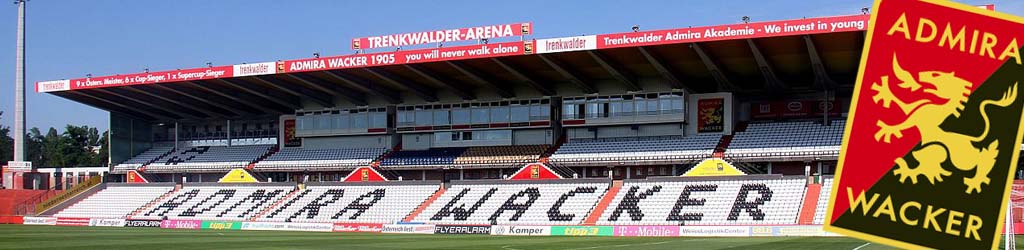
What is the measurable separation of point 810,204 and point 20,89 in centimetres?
5839

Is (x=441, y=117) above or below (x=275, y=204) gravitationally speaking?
above

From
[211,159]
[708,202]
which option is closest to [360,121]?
[211,159]

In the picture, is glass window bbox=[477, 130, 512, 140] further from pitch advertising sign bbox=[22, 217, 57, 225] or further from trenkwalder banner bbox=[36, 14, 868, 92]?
pitch advertising sign bbox=[22, 217, 57, 225]

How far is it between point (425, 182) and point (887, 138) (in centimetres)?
5548

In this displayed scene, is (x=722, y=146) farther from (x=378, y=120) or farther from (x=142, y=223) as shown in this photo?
(x=142, y=223)

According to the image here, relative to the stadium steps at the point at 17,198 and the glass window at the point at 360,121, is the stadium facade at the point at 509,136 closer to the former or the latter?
the glass window at the point at 360,121

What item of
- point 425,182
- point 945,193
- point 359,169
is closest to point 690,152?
point 425,182

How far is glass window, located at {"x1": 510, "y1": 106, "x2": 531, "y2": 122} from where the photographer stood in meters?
60.5

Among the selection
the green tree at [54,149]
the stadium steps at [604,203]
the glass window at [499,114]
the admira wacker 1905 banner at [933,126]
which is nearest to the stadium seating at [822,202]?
the stadium steps at [604,203]

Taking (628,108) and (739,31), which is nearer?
(739,31)

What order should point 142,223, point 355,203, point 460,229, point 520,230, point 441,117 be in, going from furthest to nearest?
point 441,117, point 355,203, point 142,223, point 460,229, point 520,230

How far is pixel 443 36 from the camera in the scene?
54.8 metres

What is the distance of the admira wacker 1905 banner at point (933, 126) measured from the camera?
4.40 metres

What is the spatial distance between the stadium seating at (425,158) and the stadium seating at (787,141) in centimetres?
1807
